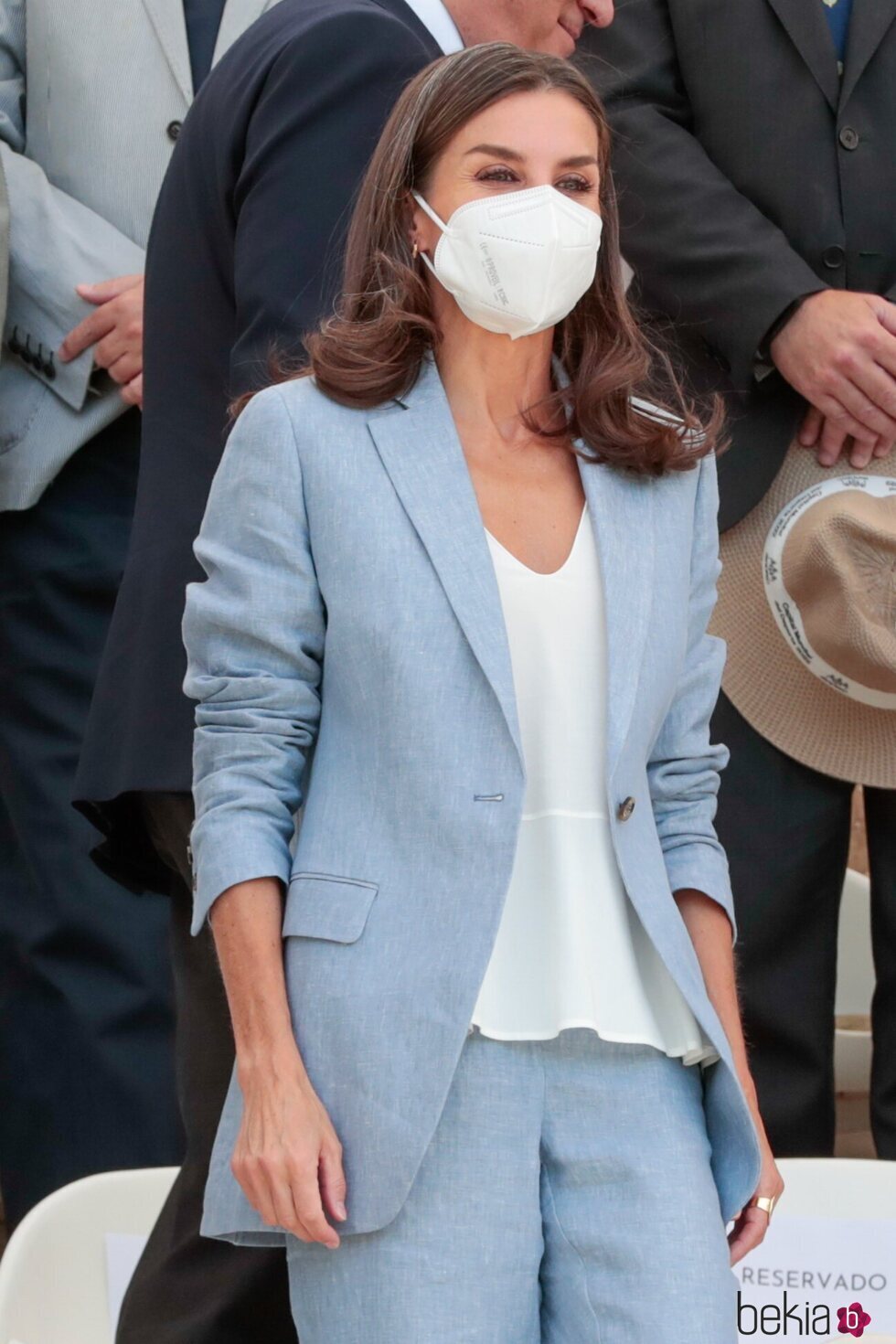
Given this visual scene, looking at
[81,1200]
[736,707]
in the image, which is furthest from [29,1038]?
[736,707]

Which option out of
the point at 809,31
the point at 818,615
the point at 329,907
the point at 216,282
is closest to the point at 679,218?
the point at 809,31

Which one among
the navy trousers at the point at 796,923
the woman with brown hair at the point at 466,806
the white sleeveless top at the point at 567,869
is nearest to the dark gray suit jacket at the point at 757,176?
the navy trousers at the point at 796,923

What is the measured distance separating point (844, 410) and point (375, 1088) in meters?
1.41

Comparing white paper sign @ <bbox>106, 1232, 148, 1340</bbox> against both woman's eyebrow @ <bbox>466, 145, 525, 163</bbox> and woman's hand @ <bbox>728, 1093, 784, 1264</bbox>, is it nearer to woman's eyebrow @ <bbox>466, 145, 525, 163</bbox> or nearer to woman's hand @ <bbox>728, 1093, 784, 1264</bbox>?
woman's hand @ <bbox>728, 1093, 784, 1264</bbox>

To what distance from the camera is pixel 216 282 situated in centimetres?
209

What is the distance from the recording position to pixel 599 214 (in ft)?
6.10

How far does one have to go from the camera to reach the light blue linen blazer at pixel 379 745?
1.62 m

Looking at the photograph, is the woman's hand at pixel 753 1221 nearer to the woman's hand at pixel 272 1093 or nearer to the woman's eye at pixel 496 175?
the woman's hand at pixel 272 1093

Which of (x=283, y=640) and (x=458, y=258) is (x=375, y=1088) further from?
(x=458, y=258)

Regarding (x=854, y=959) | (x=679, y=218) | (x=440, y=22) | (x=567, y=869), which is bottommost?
(x=854, y=959)

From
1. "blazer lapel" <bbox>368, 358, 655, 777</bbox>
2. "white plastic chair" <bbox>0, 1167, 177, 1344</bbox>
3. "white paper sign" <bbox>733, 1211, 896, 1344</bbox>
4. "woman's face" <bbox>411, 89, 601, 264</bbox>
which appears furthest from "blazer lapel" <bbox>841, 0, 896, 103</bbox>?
"white plastic chair" <bbox>0, 1167, 177, 1344</bbox>

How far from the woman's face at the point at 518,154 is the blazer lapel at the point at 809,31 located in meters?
1.08

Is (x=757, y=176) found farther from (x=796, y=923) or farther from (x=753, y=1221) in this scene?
(x=753, y=1221)

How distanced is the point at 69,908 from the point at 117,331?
35.0 inches
